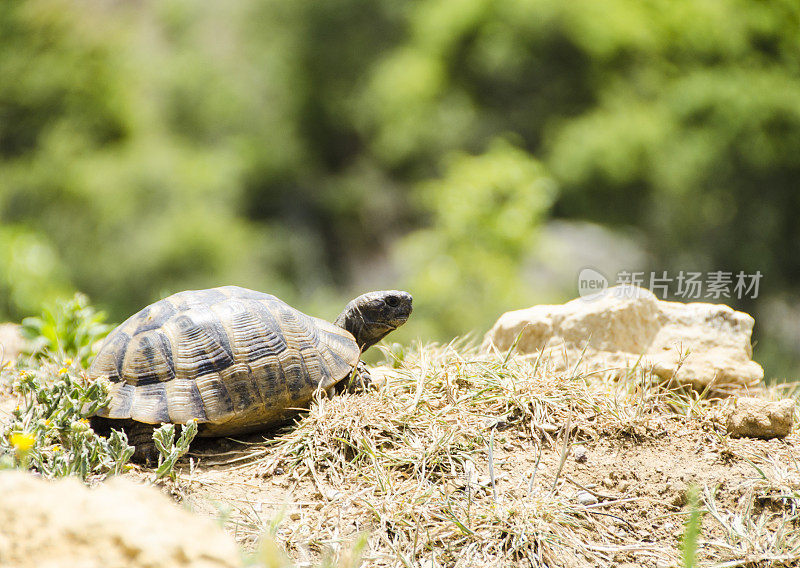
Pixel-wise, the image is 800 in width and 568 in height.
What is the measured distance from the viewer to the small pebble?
110 inches

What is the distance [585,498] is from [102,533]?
6.09 feet

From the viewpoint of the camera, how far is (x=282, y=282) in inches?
860

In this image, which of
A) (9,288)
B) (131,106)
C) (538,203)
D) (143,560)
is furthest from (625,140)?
(143,560)

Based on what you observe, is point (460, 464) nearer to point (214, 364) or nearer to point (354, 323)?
point (354, 323)

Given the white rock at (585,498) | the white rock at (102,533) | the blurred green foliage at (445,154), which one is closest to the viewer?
the white rock at (102,533)

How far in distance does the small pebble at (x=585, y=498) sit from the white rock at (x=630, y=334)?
0.91 meters

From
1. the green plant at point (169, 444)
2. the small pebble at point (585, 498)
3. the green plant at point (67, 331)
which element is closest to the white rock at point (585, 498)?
the small pebble at point (585, 498)

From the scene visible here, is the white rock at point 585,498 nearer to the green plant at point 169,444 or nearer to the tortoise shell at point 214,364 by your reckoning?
the tortoise shell at point 214,364

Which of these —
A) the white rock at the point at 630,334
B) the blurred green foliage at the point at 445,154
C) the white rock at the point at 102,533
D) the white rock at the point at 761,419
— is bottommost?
the white rock at the point at 102,533

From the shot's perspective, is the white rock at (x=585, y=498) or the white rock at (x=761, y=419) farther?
the white rock at (x=761, y=419)

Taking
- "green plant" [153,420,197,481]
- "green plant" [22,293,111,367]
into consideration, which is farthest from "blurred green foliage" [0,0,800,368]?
"green plant" [153,420,197,481]

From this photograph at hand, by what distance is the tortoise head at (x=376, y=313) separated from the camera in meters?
3.62

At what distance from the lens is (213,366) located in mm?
3057

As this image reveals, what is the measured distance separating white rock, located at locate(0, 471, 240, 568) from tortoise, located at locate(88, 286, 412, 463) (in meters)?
1.23
